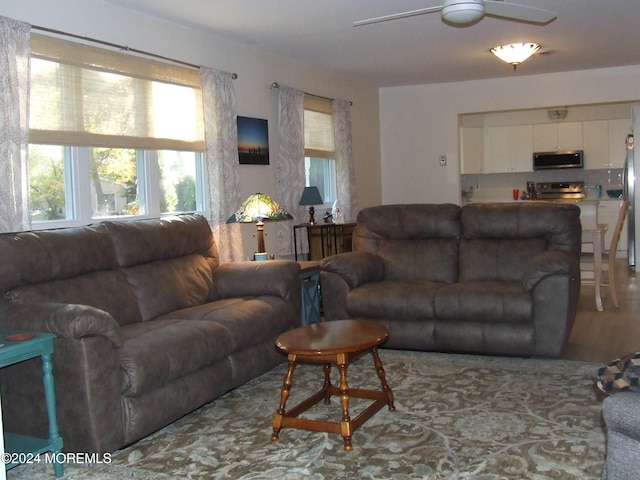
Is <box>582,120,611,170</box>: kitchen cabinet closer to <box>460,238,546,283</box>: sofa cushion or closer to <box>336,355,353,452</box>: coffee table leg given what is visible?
<box>460,238,546,283</box>: sofa cushion

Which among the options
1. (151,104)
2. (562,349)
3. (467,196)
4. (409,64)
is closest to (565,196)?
(467,196)

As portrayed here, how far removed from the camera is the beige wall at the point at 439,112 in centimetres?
775

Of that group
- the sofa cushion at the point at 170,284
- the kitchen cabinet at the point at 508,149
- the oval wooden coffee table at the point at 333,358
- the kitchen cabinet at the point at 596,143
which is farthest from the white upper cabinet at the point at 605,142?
the oval wooden coffee table at the point at 333,358

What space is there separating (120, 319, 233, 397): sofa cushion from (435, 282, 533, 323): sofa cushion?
1580 millimetres

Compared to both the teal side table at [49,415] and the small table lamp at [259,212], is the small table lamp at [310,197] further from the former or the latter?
the teal side table at [49,415]

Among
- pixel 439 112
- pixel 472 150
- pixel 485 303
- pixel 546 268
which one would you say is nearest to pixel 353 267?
pixel 485 303

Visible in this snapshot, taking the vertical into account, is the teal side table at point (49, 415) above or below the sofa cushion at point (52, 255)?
below

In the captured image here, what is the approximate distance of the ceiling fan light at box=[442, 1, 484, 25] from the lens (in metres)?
3.45

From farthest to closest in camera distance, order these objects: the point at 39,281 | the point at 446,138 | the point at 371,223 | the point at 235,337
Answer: the point at 446,138, the point at 371,223, the point at 235,337, the point at 39,281

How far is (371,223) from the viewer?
5.38 meters

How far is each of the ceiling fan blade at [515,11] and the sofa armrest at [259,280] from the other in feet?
6.67

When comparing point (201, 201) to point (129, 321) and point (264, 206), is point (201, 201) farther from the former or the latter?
point (129, 321)

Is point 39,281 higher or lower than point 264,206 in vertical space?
lower

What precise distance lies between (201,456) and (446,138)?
628 centimetres
